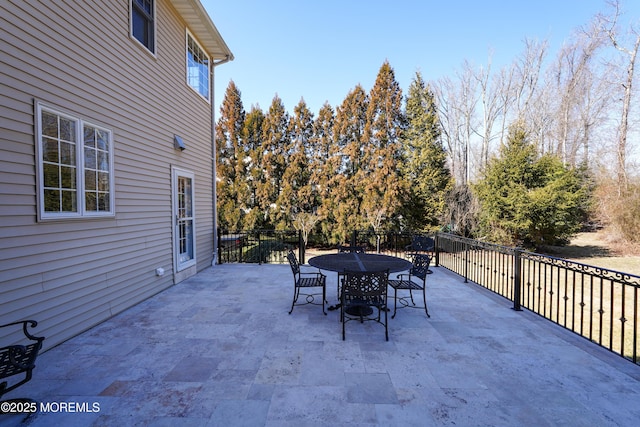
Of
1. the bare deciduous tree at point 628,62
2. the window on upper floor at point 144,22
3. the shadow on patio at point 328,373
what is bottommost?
the shadow on patio at point 328,373

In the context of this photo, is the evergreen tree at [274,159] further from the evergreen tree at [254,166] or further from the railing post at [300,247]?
the railing post at [300,247]

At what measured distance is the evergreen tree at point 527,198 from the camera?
10.3m

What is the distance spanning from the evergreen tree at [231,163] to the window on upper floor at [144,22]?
7.83 metres

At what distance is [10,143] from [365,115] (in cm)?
1142

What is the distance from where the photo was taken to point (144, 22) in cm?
455

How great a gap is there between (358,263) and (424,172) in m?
9.20

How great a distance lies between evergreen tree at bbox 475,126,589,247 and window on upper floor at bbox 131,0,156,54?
11.8m

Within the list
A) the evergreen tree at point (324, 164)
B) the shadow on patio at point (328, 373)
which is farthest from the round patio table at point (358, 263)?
the evergreen tree at point (324, 164)

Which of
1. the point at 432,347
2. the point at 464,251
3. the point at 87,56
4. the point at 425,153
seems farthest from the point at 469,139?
the point at 87,56

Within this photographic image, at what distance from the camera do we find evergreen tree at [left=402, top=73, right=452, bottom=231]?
38.8 feet

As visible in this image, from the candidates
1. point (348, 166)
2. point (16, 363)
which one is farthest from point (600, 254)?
point (16, 363)

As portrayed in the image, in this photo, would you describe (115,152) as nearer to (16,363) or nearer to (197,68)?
(16,363)

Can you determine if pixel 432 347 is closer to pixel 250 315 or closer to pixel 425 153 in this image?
pixel 250 315

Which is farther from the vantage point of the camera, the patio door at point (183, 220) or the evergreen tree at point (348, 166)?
the evergreen tree at point (348, 166)
